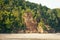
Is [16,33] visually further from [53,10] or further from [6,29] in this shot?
[53,10]

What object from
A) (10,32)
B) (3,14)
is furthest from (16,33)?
(3,14)

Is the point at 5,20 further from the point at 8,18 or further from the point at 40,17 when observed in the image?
the point at 40,17

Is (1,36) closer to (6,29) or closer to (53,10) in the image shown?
(6,29)

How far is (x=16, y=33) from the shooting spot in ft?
9.66

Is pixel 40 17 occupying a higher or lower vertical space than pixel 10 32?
higher

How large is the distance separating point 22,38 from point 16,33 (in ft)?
0.43

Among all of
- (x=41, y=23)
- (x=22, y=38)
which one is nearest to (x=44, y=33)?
(x=41, y=23)

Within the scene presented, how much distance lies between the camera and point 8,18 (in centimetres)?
296

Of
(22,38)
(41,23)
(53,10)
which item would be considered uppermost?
(53,10)

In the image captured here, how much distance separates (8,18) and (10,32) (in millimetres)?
226

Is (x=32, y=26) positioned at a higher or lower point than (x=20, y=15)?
lower

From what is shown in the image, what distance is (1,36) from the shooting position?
9.57ft

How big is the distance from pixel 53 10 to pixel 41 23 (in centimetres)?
28

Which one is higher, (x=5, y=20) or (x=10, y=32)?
(x=5, y=20)
